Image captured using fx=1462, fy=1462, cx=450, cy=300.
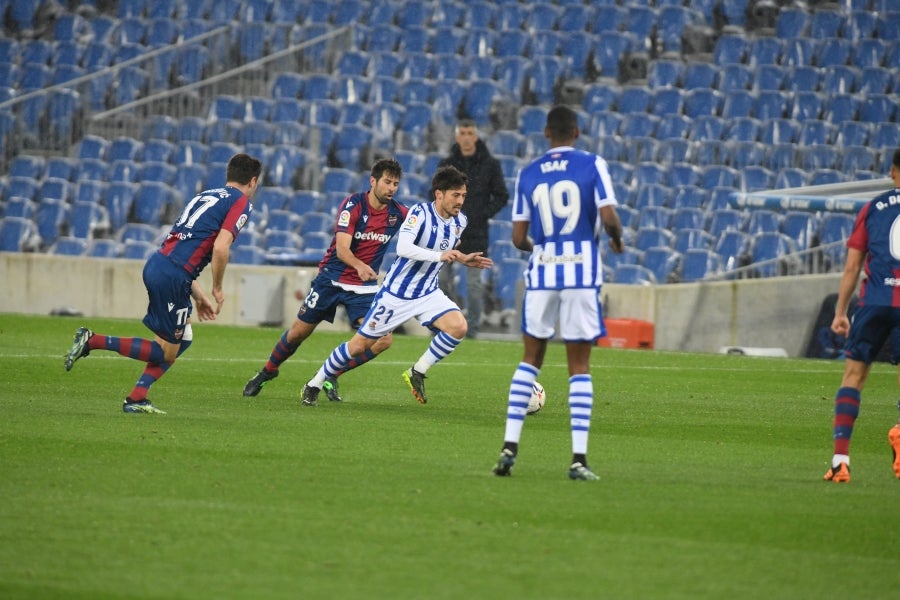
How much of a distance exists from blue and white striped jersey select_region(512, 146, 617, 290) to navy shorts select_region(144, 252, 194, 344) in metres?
3.40

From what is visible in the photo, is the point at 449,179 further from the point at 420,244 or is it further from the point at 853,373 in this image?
the point at 853,373

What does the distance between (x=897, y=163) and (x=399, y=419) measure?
13.4ft

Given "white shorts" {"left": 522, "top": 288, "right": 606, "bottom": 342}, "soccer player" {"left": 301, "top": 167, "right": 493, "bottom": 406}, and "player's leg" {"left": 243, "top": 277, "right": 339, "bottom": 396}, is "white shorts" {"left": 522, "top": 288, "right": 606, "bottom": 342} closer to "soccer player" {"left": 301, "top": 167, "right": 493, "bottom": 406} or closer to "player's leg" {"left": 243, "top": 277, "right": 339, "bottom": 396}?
"soccer player" {"left": 301, "top": 167, "right": 493, "bottom": 406}

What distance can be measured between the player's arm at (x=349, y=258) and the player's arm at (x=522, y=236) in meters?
3.74

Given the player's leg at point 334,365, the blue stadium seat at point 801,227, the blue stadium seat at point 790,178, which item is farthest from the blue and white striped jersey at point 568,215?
the blue stadium seat at point 790,178

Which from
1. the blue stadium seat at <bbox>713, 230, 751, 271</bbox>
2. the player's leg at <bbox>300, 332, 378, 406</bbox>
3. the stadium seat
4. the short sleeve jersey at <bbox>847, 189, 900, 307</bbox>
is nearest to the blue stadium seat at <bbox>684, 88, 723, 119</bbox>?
the blue stadium seat at <bbox>713, 230, 751, 271</bbox>

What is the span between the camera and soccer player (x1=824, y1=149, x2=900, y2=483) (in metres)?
7.82

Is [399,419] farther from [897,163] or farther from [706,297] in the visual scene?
[706,297]

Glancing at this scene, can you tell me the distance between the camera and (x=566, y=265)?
7.63m

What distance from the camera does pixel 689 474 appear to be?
7.91m

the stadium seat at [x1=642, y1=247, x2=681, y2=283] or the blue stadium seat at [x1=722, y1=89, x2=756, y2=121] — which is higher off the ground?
the blue stadium seat at [x1=722, y1=89, x2=756, y2=121]

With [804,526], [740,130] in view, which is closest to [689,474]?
[804,526]

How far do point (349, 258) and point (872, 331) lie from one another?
491 centimetres

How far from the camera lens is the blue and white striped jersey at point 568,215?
7.61m
